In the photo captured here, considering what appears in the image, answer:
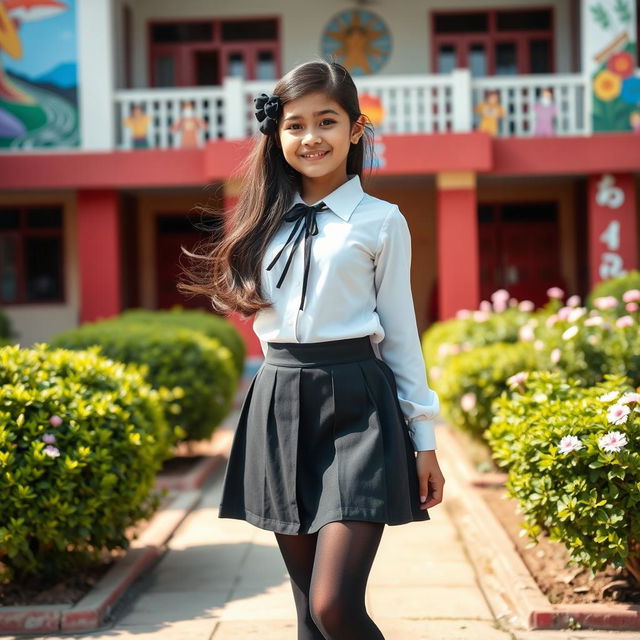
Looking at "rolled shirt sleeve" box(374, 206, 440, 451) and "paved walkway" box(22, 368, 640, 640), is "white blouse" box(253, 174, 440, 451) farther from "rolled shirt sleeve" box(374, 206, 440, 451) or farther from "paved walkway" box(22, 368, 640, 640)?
"paved walkway" box(22, 368, 640, 640)

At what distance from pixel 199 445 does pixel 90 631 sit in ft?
14.2

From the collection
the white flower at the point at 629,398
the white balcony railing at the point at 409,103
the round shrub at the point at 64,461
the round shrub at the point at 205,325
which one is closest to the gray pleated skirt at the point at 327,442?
the white flower at the point at 629,398

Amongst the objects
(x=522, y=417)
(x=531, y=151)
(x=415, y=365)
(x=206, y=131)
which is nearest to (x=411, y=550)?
(x=522, y=417)

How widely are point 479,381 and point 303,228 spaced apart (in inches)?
149

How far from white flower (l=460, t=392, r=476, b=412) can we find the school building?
607 centimetres

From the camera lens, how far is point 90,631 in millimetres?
3732

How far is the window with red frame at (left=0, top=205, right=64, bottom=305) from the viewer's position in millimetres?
15125

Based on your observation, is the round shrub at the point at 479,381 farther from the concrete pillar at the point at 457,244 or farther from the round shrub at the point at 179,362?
the concrete pillar at the point at 457,244

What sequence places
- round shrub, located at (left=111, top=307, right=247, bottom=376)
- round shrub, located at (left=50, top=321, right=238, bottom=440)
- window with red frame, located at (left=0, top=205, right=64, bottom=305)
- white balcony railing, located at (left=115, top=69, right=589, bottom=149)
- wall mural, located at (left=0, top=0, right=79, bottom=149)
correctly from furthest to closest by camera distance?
window with red frame, located at (left=0, top=205, right=64, bottom=305)
wall mural, located at (left=0, top=0, right=79, bottom=149)
white balcony railing, located at (left=115, top=69, right=589, bottom=149)
round shrub, located at (left=111, top=307, right=247, bottom=376)
round shrub, located at (left=50, top=321, right=238, bottom=440)

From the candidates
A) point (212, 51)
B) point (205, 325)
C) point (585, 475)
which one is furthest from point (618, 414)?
point (212, 51)

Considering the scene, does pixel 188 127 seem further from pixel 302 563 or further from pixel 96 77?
pixel 302 563

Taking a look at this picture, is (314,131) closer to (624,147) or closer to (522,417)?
(522,417)

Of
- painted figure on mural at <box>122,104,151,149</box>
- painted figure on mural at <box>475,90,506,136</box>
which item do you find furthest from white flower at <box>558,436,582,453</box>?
painted figure on mural at <box>122,104,151,149</box>

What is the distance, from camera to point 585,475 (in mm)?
3482
